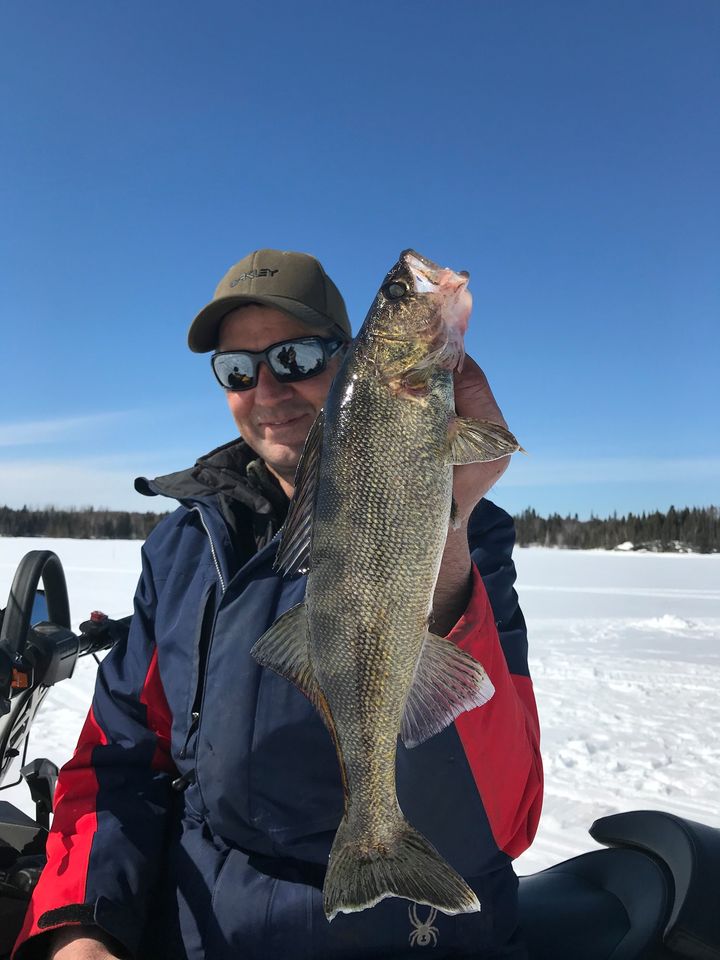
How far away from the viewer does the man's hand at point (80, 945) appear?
6.48 ft

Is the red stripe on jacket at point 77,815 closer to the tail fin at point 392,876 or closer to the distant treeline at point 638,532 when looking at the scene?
the tail fin at point 392,876

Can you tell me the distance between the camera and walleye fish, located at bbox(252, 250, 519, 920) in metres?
1.41

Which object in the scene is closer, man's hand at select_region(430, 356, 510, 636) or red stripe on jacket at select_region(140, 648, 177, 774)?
man's hand at select_region(430, 356, 510, 636)

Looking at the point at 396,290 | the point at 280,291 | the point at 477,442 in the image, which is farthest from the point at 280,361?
the point at 477,442

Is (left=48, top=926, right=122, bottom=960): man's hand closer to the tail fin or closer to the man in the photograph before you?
the man

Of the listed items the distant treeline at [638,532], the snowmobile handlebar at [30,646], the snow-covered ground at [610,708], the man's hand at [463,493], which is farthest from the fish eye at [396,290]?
the distant treeline at [638,532]

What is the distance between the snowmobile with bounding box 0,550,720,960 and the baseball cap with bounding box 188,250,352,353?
3.60 feet

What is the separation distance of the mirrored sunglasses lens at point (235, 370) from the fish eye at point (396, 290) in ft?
3.31

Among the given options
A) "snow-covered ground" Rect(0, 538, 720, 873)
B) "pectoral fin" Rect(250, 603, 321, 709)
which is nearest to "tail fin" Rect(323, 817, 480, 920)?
"pectoral fin" Rect(250, 603, 321, 709)

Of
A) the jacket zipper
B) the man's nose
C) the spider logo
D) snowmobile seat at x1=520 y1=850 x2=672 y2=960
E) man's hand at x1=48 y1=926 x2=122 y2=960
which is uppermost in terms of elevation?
the man's nose

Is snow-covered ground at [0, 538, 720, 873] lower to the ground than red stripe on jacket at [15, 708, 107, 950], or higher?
lower

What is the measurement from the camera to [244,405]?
8.77ft

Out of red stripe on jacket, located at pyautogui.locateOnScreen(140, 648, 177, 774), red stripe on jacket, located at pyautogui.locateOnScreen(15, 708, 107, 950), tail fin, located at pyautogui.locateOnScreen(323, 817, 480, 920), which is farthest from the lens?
red stripe on jacket, located at pyautogui.locateOnScreen(140, 648, 177, 774)

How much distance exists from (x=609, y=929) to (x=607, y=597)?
14.3 m
